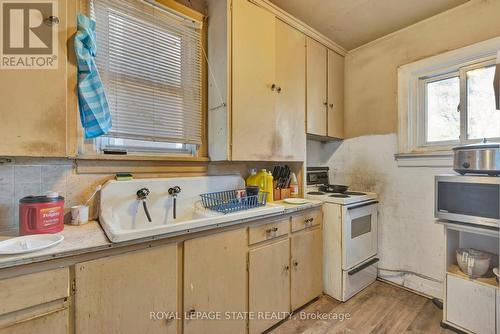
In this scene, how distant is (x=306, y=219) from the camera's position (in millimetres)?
1878

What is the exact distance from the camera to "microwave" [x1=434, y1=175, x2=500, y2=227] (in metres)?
1.42

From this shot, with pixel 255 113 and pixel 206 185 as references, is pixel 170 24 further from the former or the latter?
pixel 206 185

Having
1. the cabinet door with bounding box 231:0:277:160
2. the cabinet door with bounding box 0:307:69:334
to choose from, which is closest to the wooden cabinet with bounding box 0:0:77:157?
the cabinet door with bounding box 0:307:69:334

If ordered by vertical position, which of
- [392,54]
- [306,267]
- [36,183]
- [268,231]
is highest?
[392,54]

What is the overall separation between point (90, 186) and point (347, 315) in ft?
6.76

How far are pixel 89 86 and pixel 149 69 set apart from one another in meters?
0.45

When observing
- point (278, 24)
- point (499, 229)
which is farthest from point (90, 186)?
point (499, 229)

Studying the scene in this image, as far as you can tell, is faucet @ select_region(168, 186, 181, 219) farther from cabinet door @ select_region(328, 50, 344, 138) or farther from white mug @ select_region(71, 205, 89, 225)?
cabinet door @ select_region(328, 50, 344, 138)

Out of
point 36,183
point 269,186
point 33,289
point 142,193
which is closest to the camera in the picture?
point 33,289

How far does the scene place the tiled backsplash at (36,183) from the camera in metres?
1.16

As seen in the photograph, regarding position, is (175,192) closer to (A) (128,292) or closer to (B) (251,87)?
(A) (128,292)

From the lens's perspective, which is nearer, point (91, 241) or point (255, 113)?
point (91, 241)

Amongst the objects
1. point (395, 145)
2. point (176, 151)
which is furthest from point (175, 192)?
point (395, 145)

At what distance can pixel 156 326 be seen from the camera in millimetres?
1124
